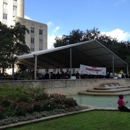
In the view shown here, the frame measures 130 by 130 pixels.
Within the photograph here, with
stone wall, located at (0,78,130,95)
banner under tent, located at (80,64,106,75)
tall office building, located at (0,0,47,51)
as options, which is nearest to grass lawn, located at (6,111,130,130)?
stone wall, located at (0,78,130,95)

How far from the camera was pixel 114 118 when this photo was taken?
7219mm

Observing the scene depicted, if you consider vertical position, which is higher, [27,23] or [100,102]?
[27,23]

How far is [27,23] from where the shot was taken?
2271 inches

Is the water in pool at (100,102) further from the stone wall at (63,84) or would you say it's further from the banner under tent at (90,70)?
the banner under tent at (90,70)

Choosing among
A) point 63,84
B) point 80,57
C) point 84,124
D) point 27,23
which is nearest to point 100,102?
point 63,84

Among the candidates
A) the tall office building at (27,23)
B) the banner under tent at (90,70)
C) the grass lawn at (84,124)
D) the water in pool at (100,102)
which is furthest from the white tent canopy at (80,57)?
the tall office building at (27,23)

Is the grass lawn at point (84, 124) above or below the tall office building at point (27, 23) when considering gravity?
below

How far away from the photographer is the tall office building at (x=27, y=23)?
58188 mm

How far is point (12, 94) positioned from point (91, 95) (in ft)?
37.1

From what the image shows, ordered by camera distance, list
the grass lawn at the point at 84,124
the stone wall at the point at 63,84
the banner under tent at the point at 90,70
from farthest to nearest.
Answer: the banner under tent at the point at 90,70 → the stone wall at the point at 63,84 → the grass lawn at the point at 84,124

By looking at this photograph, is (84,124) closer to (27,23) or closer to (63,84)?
(63,84)

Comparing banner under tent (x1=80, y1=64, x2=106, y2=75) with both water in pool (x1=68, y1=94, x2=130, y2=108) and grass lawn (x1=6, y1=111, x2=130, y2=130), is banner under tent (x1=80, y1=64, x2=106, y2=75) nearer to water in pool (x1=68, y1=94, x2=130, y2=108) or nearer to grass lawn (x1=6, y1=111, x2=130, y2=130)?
water in pool (x1=68, y1=94, x2=130, y2=108)

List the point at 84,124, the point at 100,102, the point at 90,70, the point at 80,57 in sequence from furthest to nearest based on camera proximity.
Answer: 1. the point at 80,57
2. the point at 90,70
3. the point at 100,102
4. the point at 84,124

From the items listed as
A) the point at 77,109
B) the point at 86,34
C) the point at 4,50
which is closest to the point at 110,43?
the point at 86,34
